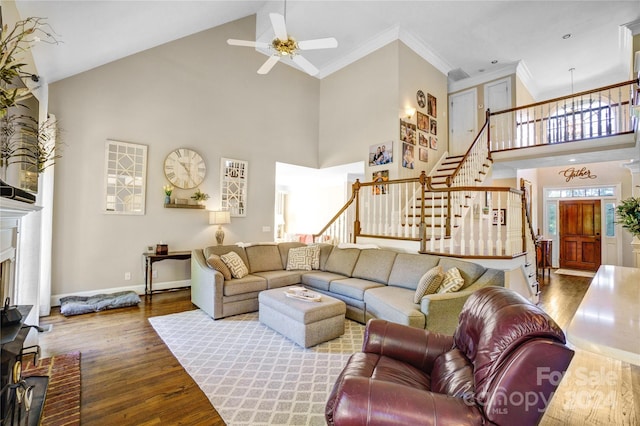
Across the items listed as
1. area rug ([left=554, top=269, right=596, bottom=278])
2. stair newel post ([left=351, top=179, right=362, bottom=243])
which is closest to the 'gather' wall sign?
area rug ([left=554, top=269, right=596, bottom=278])

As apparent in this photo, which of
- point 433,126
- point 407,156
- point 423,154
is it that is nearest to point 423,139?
point 423,154

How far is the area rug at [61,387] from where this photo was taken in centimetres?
182

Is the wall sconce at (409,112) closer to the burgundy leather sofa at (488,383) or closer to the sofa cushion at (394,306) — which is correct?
the sofa cushion at (394,306)

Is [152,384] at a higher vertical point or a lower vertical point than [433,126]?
lower

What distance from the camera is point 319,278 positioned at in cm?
412

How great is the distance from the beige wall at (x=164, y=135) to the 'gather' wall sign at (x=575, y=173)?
740 cm

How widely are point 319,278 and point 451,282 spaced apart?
69.5 inches

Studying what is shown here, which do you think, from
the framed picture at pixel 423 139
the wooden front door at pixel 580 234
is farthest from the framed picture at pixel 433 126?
the wooden front door at pixel 580 234

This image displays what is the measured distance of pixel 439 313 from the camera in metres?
2.78

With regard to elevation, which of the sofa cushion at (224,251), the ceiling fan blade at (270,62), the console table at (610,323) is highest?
the ceiling fan blade at (270,62)

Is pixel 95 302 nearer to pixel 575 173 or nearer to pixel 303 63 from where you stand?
pixel 303 63

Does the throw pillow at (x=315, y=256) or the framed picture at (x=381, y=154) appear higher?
the framed picture at (x=381, y=154)

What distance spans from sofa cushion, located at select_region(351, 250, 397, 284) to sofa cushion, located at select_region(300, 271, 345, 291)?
29cm

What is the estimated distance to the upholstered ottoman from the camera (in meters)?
2.85
